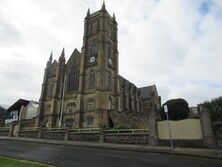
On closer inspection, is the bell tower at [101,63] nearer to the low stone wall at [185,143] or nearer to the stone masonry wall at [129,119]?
the stone masonry wall at [129,119]

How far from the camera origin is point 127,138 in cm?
1947

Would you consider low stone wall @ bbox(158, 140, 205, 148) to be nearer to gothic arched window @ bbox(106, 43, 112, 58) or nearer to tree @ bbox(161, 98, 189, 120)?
tree @ bbox(161, 98, 189, 120)

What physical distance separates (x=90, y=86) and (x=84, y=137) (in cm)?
1783

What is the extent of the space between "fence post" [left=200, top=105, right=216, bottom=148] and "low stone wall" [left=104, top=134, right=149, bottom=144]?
5072 millimetres

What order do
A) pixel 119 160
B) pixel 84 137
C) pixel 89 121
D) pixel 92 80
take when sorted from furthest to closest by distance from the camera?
pixel 92 80
pixel 89 121
pixel 84 137
pixel 119 160

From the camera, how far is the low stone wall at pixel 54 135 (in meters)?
25.7

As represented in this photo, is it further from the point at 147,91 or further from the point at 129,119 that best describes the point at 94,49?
the point at 147,91

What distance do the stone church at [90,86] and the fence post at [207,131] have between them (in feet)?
56.3

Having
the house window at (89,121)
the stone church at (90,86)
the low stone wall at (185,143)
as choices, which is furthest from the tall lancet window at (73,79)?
the low stone wall at (185,143)

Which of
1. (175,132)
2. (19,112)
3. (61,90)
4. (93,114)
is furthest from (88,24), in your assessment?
(175,132)

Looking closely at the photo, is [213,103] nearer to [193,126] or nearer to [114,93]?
[193,126]

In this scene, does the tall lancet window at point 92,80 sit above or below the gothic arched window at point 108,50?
below

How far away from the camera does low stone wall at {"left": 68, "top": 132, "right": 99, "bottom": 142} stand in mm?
22394

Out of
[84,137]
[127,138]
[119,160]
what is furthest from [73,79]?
[119,160]
